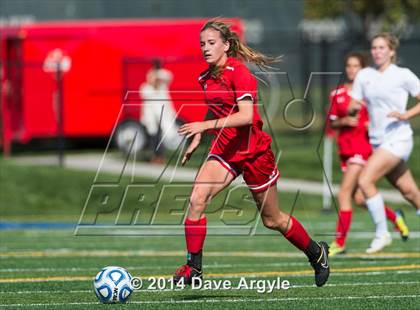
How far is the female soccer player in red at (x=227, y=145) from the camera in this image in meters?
8.57

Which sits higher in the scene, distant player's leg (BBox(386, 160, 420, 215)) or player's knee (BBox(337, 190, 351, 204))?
distant player's leg (BBox(386, 160, 420, 215))

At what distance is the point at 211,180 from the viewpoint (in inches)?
340

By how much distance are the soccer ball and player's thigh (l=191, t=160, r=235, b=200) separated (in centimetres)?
86

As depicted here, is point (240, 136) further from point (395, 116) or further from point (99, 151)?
point (99, 151)

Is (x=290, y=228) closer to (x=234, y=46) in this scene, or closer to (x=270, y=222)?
(x=270, y=222)

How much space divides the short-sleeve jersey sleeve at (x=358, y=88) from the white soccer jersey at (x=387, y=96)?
23mm

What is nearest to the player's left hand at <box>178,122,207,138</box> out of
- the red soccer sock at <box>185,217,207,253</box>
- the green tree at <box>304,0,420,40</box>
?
the red soccer sock at <box>185,217,207,253</box>

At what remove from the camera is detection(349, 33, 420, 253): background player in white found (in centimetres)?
1197

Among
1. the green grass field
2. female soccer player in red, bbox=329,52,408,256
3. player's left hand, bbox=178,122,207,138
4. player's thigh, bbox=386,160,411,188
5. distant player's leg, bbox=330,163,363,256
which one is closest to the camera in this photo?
player's left hand, bbox=178,122,207,138

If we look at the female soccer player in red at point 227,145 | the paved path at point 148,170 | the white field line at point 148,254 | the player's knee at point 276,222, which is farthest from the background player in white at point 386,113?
the paved path at point 148,170

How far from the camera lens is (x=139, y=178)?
22422 mm

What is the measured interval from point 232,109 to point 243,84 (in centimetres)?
24

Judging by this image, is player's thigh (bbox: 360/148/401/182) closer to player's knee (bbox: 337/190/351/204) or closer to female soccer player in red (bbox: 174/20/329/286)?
player's knee (bbox: 337/190/351/204)

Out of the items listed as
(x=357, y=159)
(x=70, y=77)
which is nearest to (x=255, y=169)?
(x=357, y=159)
